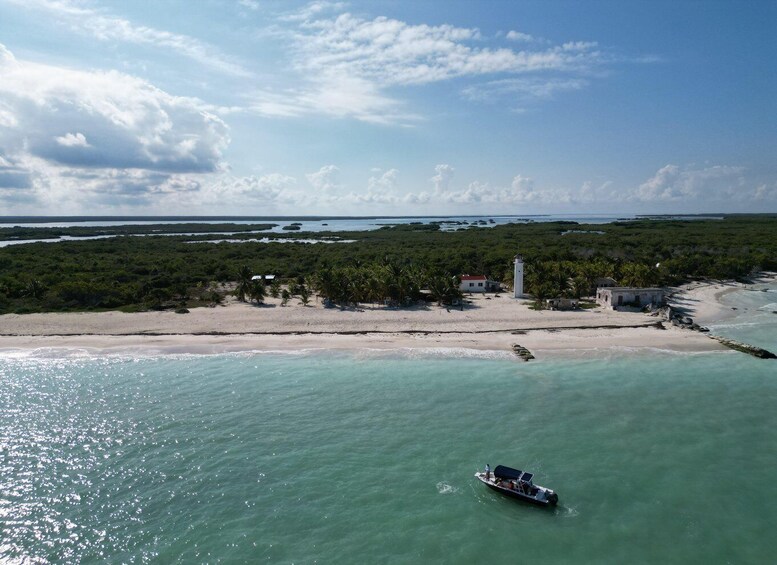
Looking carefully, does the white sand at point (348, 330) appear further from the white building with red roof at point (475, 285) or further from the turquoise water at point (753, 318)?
the white building with red roof at point (475, 285)

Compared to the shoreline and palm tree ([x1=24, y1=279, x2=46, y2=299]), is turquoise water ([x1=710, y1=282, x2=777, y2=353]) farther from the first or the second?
palm tree ([x1=24, y1=279, x2=46, y2=299])

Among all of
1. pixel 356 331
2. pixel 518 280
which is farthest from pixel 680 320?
pixel 356 331

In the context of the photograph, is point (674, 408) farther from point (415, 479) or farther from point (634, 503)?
point (415, 479)

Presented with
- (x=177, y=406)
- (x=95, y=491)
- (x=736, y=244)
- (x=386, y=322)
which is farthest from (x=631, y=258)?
(x=95, y=491)

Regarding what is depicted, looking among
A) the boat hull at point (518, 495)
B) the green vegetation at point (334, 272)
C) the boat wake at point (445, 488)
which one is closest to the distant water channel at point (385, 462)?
the boat wake at point (445, 488)

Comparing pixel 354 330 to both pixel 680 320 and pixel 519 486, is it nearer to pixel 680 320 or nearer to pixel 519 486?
pixel 519 486

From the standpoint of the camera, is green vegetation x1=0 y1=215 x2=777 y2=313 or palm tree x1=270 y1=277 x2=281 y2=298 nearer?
green vegetation x1=0 y1=215 x2=777 y2=313

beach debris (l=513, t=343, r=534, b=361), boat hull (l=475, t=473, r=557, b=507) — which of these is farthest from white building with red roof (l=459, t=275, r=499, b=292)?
boat hull (l=475, t=473, r=557, b=507)
